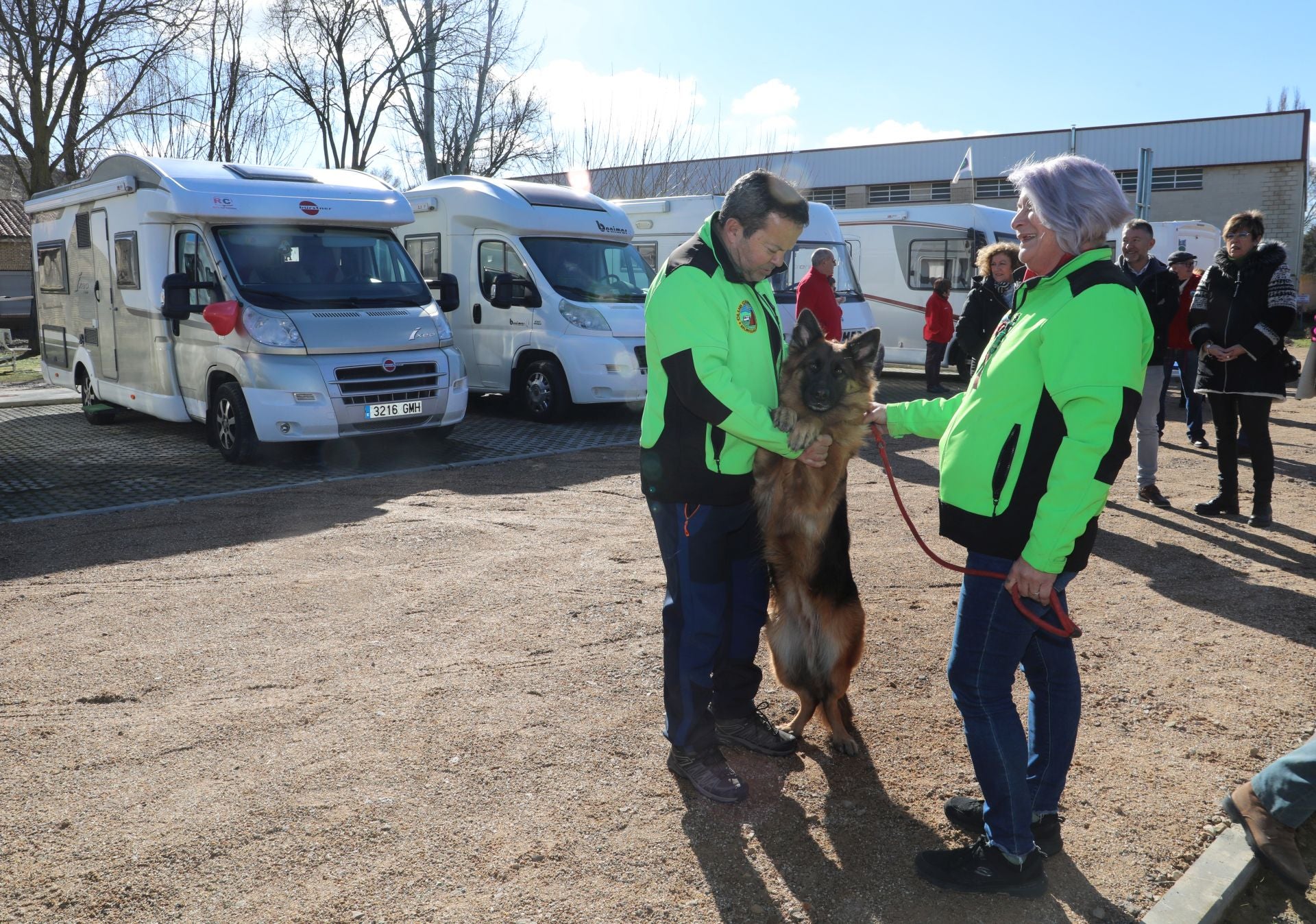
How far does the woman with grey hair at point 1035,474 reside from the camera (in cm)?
237

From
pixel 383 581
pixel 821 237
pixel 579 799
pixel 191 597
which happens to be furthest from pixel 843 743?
pixel 821 237

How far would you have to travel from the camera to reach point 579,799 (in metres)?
A: 3.37

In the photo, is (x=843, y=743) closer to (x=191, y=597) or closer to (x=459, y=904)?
(x=459, y=904)

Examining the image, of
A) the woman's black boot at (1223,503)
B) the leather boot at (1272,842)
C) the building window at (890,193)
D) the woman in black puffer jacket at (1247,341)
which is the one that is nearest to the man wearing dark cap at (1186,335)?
the woman's black boot at (1223,503)

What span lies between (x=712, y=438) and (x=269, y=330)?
707 centimetres

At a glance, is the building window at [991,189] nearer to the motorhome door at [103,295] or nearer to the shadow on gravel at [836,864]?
the motorhome door at [103,295]

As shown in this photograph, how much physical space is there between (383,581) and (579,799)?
2919 millimetres

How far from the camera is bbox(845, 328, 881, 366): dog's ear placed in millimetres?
3420

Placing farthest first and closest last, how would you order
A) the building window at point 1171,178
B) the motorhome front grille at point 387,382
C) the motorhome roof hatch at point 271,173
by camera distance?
the building window at point 1171,178, the motorhome roof hatch at point 271,173, the motorhome front grille at point 387,382

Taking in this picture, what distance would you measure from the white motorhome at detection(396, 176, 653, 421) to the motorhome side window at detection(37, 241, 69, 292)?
14.2 feet

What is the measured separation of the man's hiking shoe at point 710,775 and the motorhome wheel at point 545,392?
892 centimetres

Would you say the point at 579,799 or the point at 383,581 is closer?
the point at 579,799

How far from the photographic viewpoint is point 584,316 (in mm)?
11750

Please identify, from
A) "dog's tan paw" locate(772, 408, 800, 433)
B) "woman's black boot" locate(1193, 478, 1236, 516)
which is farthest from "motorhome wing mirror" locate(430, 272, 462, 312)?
"dog's tan paw" locate(772, 408, 800, 433)
